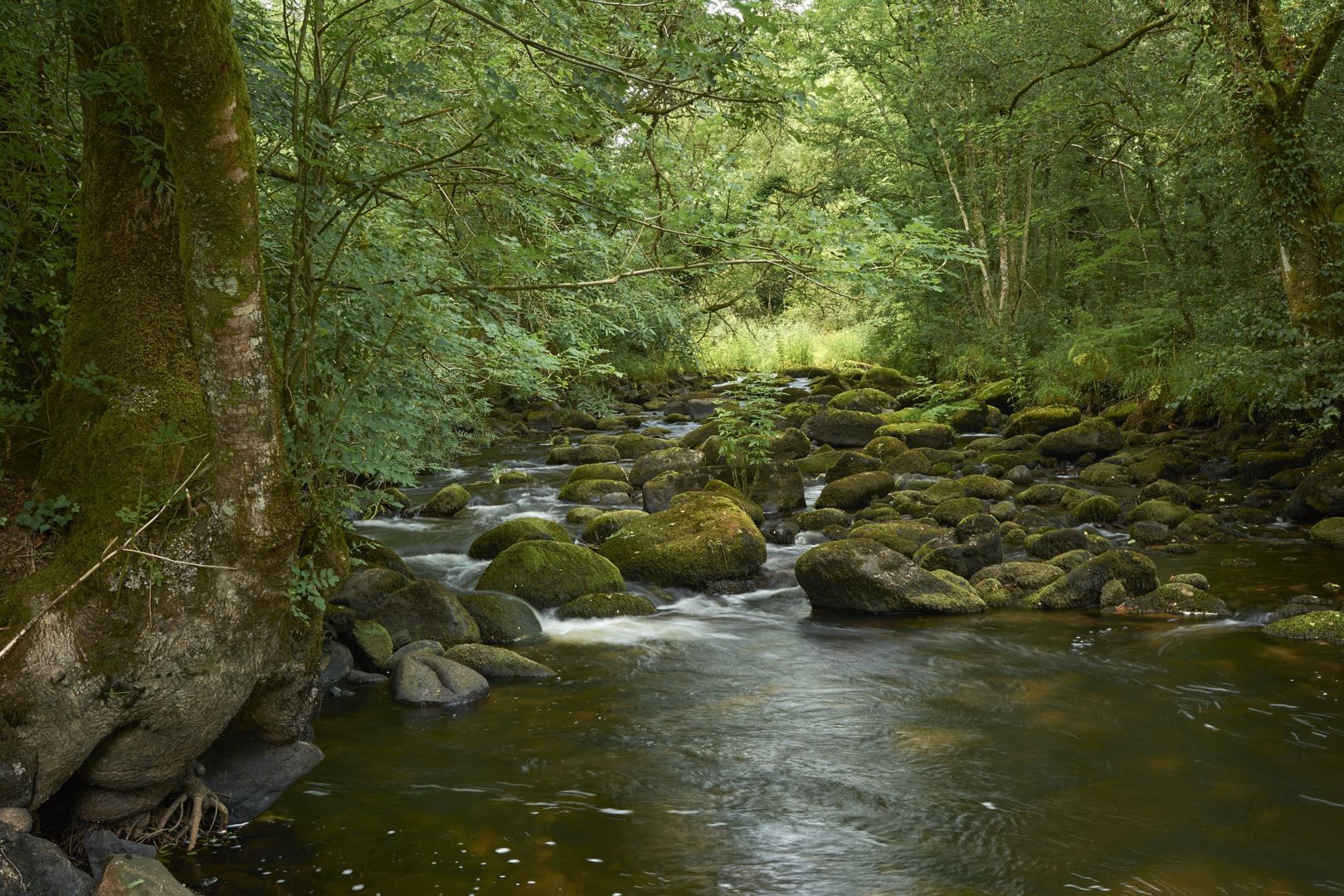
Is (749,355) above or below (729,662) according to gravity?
above

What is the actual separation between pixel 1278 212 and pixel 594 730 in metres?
9.59

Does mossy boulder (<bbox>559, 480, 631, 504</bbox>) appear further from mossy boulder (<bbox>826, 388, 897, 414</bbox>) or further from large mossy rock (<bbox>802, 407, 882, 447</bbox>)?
mossy boulder (<bbox>826, 388, 897, 414</bbox>)

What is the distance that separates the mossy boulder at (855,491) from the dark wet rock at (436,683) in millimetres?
6663

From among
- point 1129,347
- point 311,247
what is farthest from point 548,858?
point 1129,347

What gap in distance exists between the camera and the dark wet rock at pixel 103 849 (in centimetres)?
371

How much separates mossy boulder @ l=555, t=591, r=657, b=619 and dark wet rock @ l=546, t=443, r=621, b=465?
738 cm

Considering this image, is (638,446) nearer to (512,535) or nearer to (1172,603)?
(512,535)

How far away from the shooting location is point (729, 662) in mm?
7348

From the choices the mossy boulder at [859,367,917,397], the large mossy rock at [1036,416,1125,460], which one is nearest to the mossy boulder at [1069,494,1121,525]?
the large mossy rock at [1036,416,1125,460]

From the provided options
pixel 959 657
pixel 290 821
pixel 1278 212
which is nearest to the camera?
pixel 290 821

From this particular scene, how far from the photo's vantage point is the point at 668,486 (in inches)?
478

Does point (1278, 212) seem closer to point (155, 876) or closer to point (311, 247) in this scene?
point (311, 247)

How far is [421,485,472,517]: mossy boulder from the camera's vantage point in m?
12.3

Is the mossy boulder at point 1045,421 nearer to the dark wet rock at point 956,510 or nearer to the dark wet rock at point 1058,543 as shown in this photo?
the dark wet rock at point 956,510
